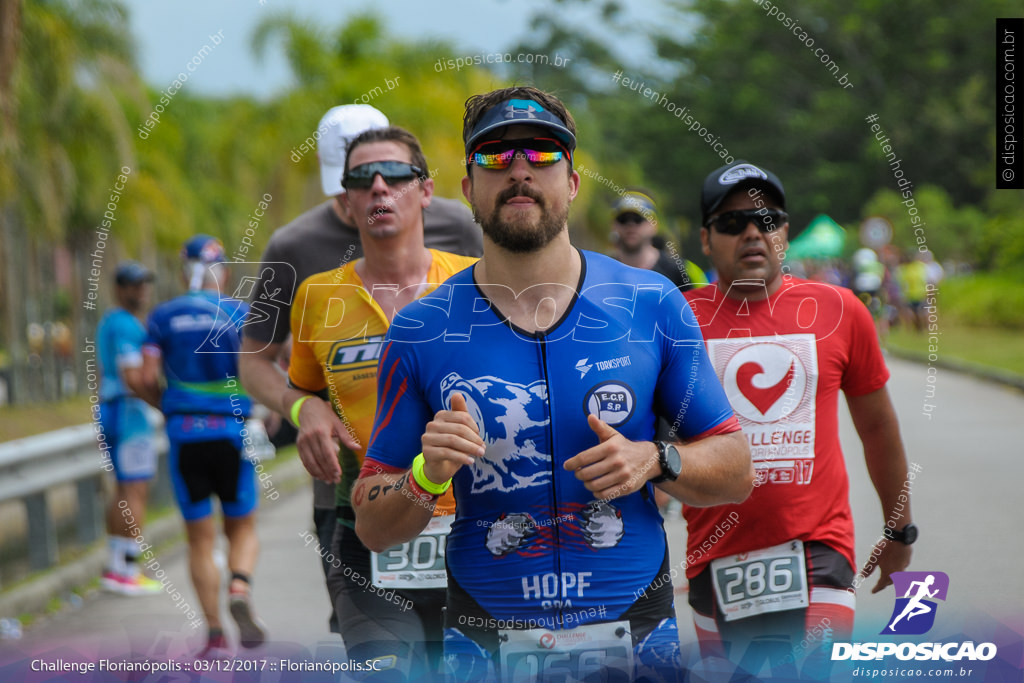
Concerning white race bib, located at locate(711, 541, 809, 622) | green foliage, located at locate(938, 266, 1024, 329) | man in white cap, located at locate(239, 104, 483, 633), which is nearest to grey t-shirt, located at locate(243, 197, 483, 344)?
man in white cap, located at locate(239, 104, 483, 633)

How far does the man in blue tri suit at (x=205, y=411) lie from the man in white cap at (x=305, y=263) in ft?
7.54

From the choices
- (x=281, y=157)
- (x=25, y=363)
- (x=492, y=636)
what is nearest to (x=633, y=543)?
(x=492, y=636)

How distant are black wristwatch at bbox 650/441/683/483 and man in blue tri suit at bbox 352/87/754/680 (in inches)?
0.6

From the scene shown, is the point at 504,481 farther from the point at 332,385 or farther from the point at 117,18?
the point at 117,18

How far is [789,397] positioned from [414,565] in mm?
1261

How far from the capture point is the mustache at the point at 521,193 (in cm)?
266

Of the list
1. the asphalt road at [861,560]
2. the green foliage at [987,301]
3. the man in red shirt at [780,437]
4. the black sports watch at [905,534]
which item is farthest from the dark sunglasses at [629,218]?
the green foliage at [987,301]

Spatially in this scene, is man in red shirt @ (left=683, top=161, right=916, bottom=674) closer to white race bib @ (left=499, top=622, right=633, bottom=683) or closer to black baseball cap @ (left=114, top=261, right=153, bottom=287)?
white race bib @ (left=499, top=622, right=633, bottom=683)

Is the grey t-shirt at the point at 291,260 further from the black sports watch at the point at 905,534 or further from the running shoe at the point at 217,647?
the running shoe at the point at 217,647

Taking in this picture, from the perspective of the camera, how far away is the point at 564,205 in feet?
8.96

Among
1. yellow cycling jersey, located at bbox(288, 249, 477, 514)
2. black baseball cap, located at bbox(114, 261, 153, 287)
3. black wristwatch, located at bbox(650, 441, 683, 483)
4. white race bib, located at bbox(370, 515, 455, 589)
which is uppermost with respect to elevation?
black baseball cap, located at bbox(114, 261, 153, 287)

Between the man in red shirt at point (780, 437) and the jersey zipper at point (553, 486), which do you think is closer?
the jersey zipper at point (553, 486)

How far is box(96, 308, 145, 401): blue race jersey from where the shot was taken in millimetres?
7777

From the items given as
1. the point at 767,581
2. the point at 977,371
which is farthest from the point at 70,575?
the point at 977,371
